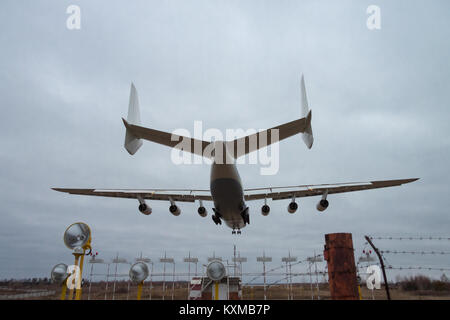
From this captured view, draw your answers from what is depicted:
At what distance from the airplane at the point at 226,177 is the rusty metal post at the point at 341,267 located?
6.47 metres

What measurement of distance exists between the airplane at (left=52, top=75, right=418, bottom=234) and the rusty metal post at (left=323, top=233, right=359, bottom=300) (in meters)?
6.47

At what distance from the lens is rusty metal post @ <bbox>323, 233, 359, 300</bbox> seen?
11.5ft

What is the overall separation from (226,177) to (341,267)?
9.72m

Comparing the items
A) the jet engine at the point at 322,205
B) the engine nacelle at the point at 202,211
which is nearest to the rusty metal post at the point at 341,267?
the jet engine at the point at 322,205

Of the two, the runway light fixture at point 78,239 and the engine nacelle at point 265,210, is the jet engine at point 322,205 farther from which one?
the runway light fixture at point 78,239

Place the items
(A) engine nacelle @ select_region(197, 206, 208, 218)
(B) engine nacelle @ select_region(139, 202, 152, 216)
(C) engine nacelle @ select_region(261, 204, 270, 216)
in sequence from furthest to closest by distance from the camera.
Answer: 1. (A) engine nacelle @ select_region(197, 206, 208, 218)
2. (B) engine nacelle @ select_region(139, 202, 152, 216)
3. (C) engine nacelle @ select_region(261, 204, 270, 216)

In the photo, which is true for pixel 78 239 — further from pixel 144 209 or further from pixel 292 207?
pixel 292 207

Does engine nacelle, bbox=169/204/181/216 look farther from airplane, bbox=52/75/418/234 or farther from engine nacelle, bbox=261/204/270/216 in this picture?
engine nacelle, bbox=261/204/270/216

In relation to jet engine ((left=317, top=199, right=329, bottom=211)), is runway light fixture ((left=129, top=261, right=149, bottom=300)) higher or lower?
lower

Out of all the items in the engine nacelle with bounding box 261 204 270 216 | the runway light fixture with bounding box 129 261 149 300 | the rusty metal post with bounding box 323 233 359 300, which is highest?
the engine nacelle with bounding box 261 204 270 216

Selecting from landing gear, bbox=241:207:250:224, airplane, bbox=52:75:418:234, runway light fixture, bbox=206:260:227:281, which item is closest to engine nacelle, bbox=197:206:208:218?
airplane, bbox=52:75:418:234
